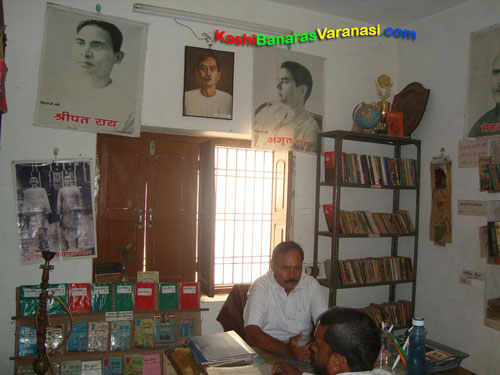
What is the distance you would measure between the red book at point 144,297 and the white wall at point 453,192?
2.70 metres

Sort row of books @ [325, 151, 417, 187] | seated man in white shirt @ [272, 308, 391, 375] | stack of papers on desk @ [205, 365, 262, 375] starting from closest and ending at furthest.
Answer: seated man in white shirt @ [272, 308, 391, 375] → stack of papers on desk @ [205, 365, 262, 375] → row of books @ [325, 151, 417, 187]

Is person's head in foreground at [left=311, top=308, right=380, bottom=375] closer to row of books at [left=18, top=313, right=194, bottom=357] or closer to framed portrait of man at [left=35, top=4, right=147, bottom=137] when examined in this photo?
row of books at [left=18, top=313, right=194, bottom=357]

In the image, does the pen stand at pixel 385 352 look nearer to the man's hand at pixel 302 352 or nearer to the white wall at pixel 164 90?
the man's hand at pixel 302 352

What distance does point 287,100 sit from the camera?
12.6 feet

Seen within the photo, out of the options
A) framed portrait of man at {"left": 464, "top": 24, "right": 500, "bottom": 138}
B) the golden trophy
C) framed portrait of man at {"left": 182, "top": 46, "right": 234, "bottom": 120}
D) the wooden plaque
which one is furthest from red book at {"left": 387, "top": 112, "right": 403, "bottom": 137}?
framed portrait of man at {"left": 182, "top": 46, "right": 234, "bottom": 120}

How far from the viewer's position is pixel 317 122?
3.95m

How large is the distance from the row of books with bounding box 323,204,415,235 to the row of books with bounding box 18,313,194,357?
1.65 metres

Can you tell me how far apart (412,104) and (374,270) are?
1.71m

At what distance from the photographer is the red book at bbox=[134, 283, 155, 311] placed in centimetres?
267

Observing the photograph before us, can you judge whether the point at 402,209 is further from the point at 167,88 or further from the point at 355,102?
the point at 167,88

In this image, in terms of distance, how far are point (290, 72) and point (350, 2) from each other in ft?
2.79

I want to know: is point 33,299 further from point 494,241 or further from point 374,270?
point 494,241

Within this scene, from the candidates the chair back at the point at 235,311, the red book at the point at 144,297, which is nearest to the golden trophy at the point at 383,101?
the chair back at the point at 235,311

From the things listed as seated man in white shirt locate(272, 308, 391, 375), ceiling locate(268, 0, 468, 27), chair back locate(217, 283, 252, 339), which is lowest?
chair back locate(217, 283, 252, 339)
